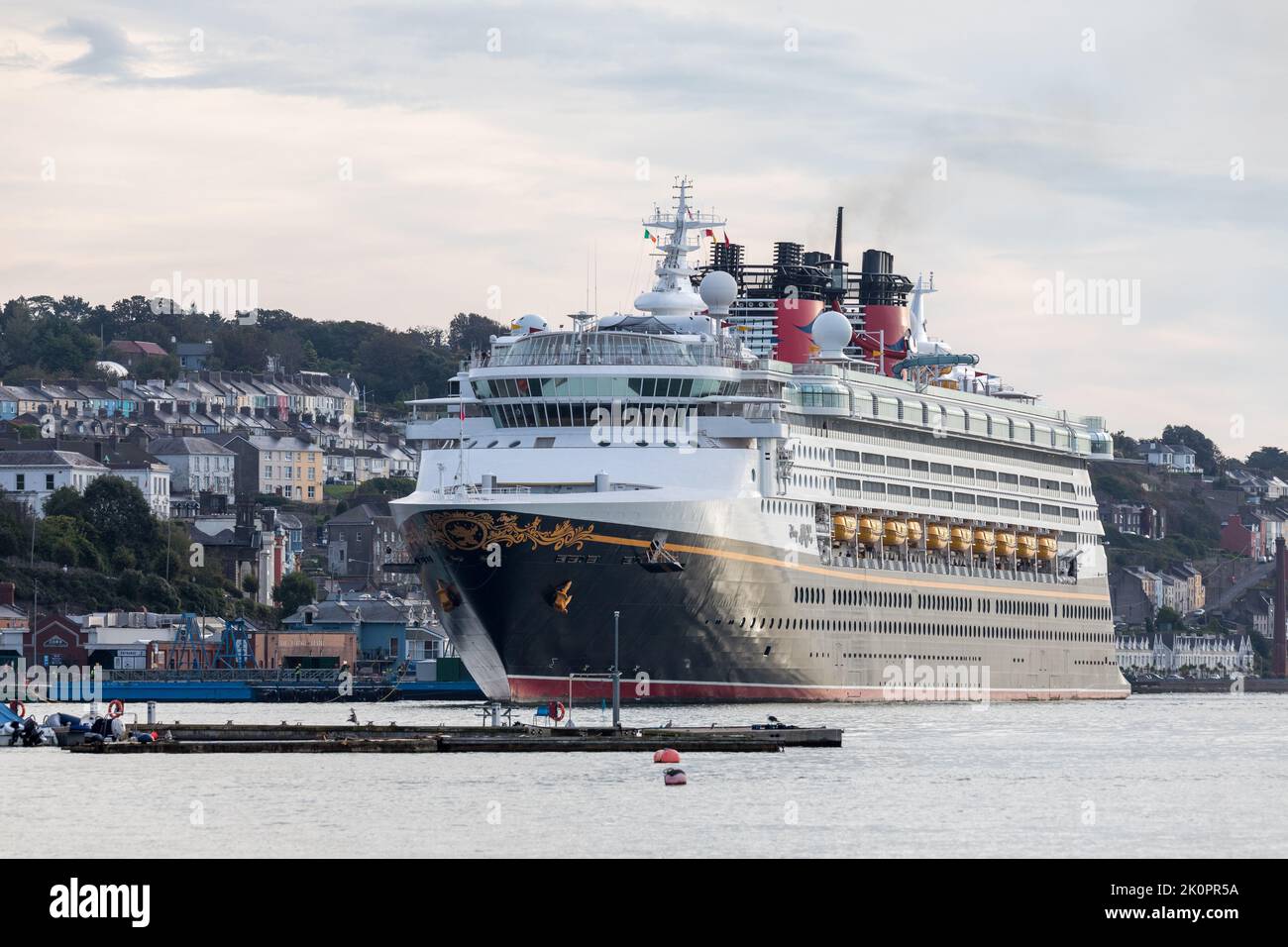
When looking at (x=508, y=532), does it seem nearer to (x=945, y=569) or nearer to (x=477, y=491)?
(x=477, y=491)

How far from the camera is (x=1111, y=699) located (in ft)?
435

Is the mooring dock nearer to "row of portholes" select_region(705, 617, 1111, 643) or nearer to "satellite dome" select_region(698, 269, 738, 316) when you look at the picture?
"row of portholes" select_region(705, 617, 1111, 643)

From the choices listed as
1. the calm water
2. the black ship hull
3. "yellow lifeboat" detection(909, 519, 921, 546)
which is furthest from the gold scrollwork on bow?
"yellow lifeboat" detection(909, 519, 921, 546)

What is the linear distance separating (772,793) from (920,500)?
5020 cm

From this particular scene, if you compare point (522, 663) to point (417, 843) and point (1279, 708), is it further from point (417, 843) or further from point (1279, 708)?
point (1279, 708)

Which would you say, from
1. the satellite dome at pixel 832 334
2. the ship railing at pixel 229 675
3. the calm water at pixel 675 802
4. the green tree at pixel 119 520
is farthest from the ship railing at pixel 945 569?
the green tree at pixel 119 520

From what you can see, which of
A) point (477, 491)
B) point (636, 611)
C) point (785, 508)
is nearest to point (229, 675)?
point (785, 508)

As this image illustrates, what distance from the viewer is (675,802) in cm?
5953

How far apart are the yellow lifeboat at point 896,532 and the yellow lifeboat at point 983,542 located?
8246 millimetres

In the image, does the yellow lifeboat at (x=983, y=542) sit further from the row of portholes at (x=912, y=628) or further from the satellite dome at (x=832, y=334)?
the satellite dome at (x=832, y=334)

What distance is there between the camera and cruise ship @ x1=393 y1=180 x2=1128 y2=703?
8619 centimetres

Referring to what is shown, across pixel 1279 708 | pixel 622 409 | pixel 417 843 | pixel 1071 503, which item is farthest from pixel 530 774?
pixel 1279 708

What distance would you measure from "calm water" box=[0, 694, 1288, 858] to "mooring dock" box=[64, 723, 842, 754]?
0.76 meters
